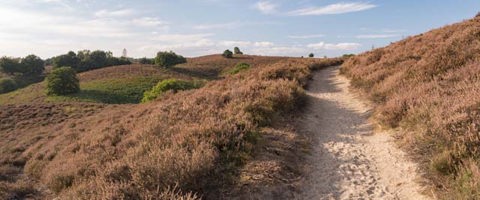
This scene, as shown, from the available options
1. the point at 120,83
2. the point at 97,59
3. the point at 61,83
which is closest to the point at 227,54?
the point at 97,59

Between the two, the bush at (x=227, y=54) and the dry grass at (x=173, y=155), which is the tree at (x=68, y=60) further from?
the dry grass at (x=173, y=155)

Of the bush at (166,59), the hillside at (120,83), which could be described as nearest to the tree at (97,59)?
the hillside at (120,83)

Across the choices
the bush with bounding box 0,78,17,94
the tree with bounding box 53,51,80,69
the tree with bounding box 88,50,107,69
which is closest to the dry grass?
the bush with bounding box 0,78,17,94

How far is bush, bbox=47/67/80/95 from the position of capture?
56344 millimetres

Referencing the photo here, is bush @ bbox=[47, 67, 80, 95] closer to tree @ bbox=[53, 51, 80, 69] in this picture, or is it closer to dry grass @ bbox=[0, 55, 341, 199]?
tree @ bbox=[53, 51, 80, 69]

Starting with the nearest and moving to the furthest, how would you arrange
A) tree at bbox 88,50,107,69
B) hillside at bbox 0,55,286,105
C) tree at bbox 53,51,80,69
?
hillside at bbox 0,55,286,105, tree at bbox 53,51,80,69, tree at bbox 88,50,107,69

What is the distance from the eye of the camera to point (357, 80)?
54.9ft

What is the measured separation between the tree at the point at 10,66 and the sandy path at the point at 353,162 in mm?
95106

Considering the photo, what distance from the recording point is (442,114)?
7184 mm

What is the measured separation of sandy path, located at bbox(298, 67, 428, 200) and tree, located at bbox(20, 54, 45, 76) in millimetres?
95172

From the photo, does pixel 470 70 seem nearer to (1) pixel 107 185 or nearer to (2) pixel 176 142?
(2) pixel 176 142

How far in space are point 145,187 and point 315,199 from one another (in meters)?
2.89

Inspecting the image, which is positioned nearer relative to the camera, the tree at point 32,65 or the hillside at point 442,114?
the hillside at point 442,114

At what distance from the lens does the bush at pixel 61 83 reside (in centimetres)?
5634
